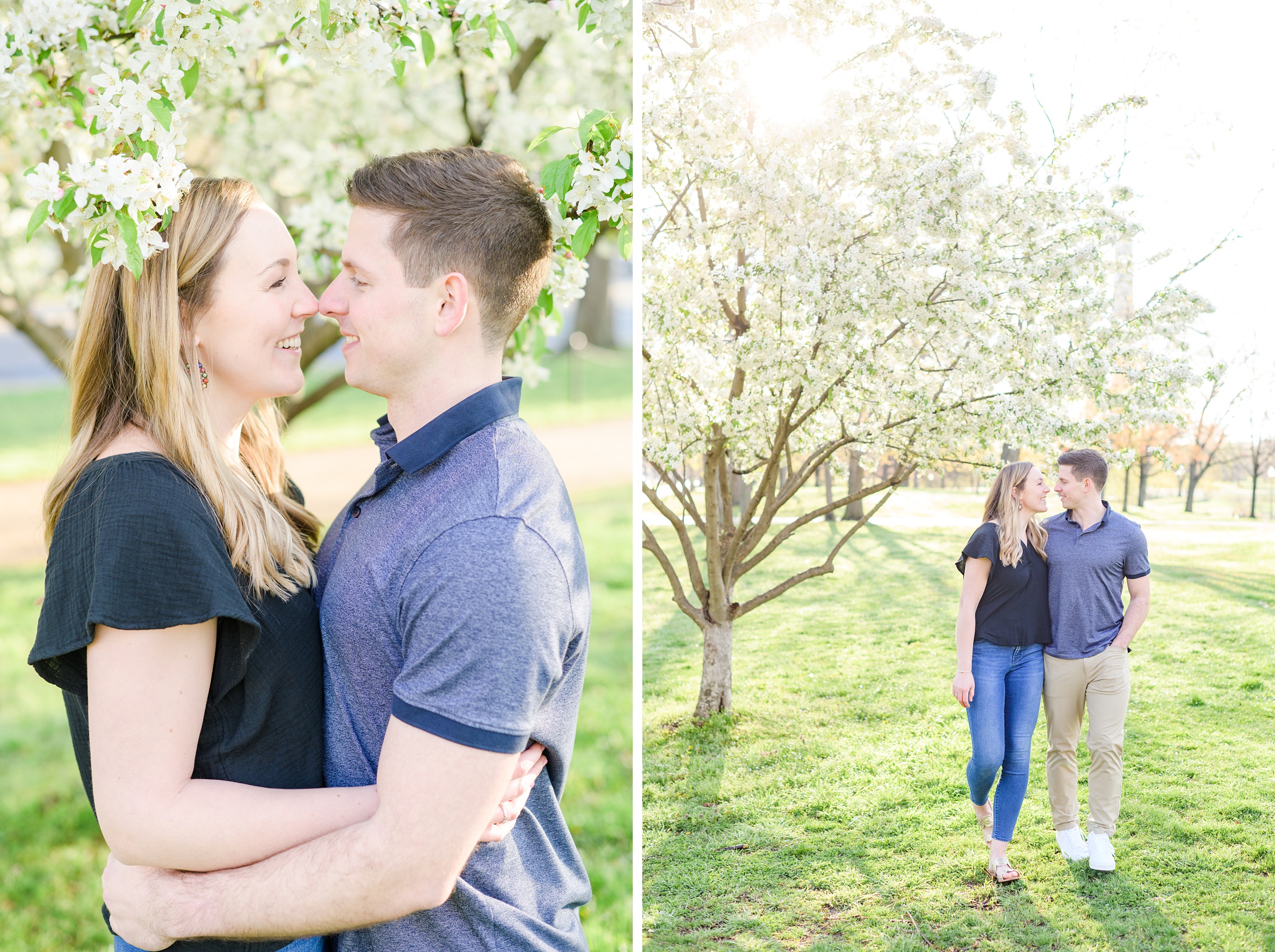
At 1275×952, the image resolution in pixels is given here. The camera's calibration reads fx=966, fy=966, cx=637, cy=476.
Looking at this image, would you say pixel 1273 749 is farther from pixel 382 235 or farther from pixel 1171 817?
pixel 382 235

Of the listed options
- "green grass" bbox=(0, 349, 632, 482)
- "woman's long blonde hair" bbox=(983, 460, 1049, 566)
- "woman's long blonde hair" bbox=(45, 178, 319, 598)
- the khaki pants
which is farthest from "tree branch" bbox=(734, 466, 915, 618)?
"green grass" bbox=(0, 349, 632, 482)

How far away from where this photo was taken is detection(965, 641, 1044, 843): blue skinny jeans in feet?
8.68

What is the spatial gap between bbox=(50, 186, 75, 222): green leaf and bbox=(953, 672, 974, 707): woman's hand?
2406 mm

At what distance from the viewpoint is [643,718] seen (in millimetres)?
3242

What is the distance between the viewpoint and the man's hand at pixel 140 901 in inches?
56.6

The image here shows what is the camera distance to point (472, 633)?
1.27m

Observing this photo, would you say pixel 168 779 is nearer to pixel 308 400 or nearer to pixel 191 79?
pixel 191 79

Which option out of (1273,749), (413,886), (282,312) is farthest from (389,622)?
(1273,749)

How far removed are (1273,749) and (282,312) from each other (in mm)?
2693

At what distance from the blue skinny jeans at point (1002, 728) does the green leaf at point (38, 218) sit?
240 centimetres

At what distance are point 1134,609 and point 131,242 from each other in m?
2.50

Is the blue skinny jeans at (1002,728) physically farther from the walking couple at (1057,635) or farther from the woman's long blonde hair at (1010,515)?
the woman's long blonde hair at (1010,515)

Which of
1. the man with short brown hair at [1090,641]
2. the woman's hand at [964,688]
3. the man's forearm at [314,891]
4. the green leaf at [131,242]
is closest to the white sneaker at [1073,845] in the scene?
the man with short brown hair at [1090,641]

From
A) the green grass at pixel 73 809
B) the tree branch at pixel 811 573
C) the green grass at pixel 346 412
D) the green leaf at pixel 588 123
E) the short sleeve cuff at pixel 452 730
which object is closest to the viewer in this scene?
the short sleeve cuff at pixel 452 730
